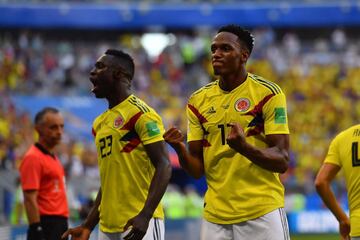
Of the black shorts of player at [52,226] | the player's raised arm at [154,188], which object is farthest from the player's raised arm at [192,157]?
the black shorts of player at [52,226]

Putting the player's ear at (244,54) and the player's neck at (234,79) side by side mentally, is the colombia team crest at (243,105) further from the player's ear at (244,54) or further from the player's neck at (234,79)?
the player's ear at (244,54)

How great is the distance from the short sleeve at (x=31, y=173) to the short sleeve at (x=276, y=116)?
363 centimetres

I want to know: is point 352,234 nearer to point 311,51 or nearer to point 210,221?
point 210,221

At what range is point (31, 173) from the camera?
9094mm

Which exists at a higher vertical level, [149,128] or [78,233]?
[149,128]

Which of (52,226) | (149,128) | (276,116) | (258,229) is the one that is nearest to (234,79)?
(276,116)

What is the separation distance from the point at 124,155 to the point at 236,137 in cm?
118

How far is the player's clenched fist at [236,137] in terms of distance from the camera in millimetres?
5629

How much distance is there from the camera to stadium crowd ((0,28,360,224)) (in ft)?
84.4

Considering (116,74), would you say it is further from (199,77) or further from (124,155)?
(199,77)

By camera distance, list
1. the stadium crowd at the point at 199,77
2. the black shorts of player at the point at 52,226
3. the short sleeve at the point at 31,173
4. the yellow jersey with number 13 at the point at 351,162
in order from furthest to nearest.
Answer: the stadium crowd at the point at 199,77 < the black shorts of player at the point at 52,226 < the short sleeve at the point at 31,173 < the yellow jersey with number 13 at the point at 351,162

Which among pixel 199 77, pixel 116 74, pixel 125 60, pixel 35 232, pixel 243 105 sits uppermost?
pixel 199 77

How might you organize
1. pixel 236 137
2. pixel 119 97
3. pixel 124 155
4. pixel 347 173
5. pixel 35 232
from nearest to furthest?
pixel 236 137 → pixel 124 155 → pixel 119 97 → pixel 347 173 → pixel 35 232

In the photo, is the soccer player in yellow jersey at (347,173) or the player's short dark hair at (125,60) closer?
the player's short dark hair at (125,60)
